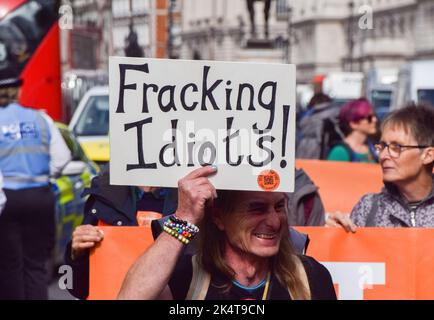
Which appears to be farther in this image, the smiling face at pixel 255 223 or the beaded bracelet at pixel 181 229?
the smiling face at pixel 255 223

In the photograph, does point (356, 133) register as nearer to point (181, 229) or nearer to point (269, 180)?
point (269, 180)

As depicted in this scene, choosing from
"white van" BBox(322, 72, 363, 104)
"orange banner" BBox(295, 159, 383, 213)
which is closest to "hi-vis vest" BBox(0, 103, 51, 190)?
"orange banner" BBox(295, 159, 383, 213)

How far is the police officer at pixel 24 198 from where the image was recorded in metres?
7.95

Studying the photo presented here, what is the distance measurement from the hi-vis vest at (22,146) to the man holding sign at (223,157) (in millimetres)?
4279

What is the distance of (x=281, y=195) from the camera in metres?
3.80

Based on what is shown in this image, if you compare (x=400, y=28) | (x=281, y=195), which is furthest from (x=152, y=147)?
(x=400, y=28)

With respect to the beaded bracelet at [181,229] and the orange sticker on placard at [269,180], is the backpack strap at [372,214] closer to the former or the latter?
the orange sticker on placard at [269,180]

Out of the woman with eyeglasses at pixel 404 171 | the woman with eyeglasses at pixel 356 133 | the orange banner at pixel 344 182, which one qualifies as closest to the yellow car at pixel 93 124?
the woman with eyeglasses at pixel 356 133

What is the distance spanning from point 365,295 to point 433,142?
923mm

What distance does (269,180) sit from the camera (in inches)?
147

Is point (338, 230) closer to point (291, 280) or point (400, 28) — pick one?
point (291, 280)

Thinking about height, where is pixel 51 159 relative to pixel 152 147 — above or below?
below

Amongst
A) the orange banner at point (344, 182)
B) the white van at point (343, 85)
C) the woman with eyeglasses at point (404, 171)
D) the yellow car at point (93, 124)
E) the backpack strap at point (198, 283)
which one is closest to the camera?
the backpack strap at point (198, 283)

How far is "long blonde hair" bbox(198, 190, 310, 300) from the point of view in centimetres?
372
